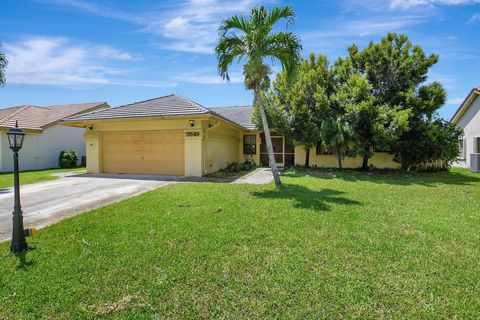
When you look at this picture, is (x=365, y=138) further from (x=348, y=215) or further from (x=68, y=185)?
(x=68, y=185)

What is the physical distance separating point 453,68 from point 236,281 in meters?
16.6

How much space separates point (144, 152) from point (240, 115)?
381 inches

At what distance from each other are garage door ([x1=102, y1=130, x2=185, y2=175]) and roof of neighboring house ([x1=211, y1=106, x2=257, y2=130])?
6.51m

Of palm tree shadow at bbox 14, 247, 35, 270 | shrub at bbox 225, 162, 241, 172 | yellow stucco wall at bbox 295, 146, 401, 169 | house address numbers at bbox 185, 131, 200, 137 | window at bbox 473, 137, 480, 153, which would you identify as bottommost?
palm tree shadow at bbox 14, 247, 35, 270

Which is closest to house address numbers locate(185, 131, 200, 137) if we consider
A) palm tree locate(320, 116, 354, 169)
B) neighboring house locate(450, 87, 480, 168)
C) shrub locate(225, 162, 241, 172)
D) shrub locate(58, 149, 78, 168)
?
shrub locate(225, 162, 241, 172)

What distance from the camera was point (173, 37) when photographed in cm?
1132

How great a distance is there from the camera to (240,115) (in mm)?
22188

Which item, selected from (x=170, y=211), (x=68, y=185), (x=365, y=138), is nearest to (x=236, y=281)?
(x=170, y=211)

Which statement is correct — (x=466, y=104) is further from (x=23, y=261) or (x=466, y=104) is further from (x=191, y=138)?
(x=23, y=261)

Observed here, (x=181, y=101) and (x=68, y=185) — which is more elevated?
(x=181, y=101)

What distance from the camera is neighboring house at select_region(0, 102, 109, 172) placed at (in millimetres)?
18172

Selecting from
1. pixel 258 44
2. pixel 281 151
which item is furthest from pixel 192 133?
pixel 281 151

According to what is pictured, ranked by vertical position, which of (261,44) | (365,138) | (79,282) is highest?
(261,44)

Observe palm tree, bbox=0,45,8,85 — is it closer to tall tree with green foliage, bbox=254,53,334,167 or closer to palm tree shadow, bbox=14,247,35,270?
palm tree shadow, bbox=14,247,35,270
